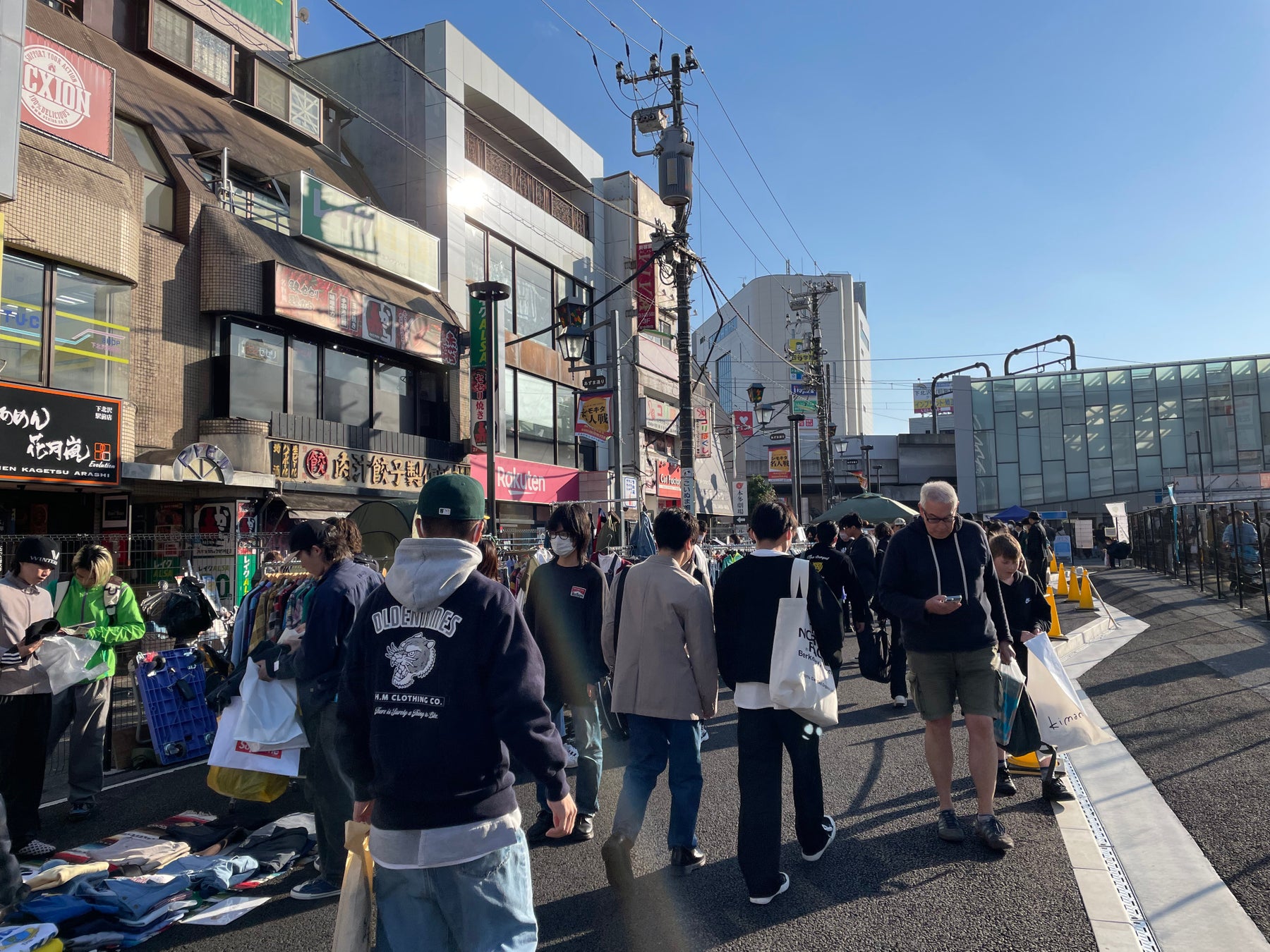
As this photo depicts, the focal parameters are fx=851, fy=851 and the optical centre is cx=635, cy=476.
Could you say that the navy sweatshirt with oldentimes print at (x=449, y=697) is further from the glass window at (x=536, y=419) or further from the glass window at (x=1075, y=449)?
the glass window at (x=1075, y=449)

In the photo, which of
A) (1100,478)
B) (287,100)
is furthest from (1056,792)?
(1100,478)

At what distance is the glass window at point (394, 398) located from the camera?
64.8ft

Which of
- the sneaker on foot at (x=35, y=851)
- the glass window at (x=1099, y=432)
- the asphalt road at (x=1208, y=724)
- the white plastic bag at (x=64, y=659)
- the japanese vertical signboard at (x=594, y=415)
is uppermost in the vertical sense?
the glass window at (x=1099, y=432)

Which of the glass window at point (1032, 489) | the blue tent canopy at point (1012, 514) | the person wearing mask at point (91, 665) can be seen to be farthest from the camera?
the glass window at point (1032, 489)

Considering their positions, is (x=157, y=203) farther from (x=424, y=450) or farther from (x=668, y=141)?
(x=668, y=141)

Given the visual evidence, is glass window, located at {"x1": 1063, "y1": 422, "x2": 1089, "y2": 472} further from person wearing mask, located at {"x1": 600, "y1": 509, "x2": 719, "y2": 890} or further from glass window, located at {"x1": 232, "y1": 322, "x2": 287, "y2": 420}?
person wearing mask, located at {"x1": 600, "y1": 509, "x2": 719, "y2": 890}

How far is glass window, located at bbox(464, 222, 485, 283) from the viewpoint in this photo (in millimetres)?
23250

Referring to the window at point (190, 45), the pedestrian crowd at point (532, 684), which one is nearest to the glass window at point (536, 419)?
the window at point (190, 45)

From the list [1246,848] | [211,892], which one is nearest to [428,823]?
[211,892]

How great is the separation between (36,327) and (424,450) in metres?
8.76

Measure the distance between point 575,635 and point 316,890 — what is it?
6.40 feet

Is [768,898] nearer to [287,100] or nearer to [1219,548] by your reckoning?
[1219,548]

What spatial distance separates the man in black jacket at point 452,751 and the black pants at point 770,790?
1.80m

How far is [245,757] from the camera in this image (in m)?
4.89
